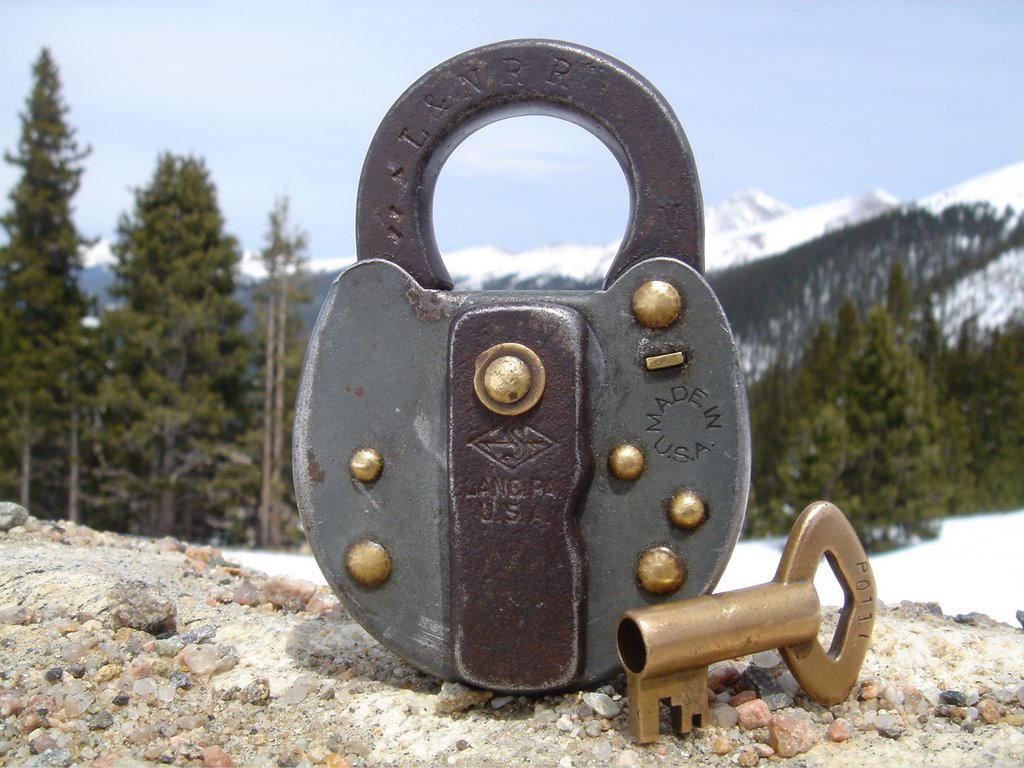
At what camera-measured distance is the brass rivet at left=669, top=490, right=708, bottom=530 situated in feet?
9.75

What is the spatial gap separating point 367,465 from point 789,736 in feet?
4.96

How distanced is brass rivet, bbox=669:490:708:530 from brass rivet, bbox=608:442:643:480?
148mm

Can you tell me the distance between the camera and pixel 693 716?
2.80 m

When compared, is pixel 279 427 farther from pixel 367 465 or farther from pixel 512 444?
pixel 512 444

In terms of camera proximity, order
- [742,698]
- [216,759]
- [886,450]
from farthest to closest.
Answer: [886,450] → [742,698] → [216,759]

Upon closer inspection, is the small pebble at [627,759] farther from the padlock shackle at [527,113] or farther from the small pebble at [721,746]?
the padlock shackle at [527,113]

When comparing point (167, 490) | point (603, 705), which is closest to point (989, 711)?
point (603, 705)

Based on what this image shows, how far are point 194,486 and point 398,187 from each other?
22622mm

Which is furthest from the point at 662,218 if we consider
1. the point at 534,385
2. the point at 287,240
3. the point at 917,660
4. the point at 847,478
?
the point at 847,478

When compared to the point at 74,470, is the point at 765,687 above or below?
above

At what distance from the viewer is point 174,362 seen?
993 inches

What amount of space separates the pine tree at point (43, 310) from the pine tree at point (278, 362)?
187 inches

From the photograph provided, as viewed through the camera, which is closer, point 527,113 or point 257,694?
point 257,694

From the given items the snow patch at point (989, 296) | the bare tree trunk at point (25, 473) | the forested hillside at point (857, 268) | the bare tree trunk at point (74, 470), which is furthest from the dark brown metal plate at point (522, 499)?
the snow patch at point (989, 296)
